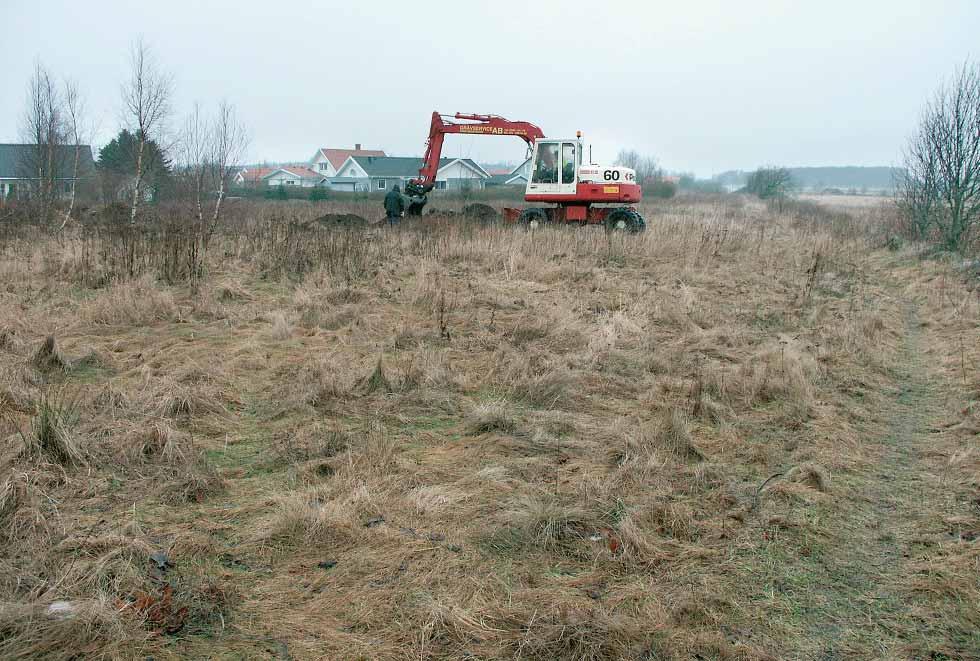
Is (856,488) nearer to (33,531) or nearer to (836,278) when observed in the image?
(33,531)

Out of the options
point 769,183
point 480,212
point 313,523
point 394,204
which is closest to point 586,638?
point 313,523

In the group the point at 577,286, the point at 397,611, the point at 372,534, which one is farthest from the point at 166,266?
the point at 397,611

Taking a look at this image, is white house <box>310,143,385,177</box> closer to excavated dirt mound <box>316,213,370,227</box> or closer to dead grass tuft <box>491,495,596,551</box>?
excavated dirt mound <box>316,213,370,227</box>

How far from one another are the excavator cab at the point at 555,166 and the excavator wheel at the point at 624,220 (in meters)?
1.15

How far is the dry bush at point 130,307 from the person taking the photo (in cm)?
810

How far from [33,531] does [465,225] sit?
525 inches

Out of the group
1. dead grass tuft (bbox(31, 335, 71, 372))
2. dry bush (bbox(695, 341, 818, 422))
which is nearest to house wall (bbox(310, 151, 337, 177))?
dead grass tuft (bbox(31, 335, 71, 372))

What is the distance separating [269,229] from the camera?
14.6 meters

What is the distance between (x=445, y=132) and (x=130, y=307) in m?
12.9

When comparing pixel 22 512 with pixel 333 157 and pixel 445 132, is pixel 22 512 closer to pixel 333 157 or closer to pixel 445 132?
pixel 445 132

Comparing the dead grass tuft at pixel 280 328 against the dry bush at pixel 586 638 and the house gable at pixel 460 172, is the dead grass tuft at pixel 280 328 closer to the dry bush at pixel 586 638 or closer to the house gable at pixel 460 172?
the dry bush at pixel 586 638

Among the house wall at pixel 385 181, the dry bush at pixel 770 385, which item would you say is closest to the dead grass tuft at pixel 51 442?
the dry bush at pixel 770 385

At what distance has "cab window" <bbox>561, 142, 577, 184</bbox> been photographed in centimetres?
1814

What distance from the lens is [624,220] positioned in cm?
1811
